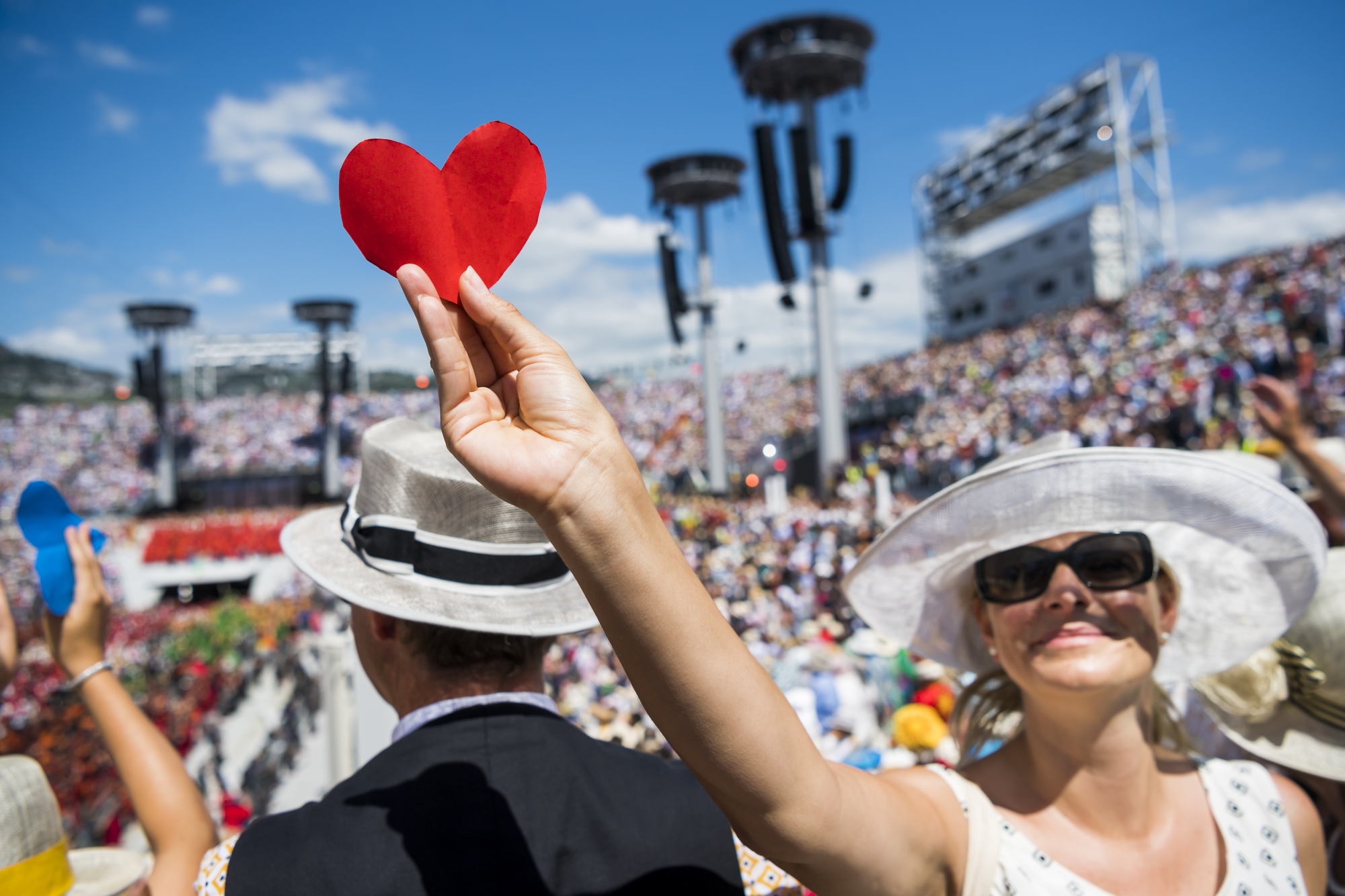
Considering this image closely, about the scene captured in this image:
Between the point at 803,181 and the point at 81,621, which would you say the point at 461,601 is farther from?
the point at 803,181

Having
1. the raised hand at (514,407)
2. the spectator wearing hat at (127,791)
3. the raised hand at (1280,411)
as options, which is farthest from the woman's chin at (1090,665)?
the spectator wearing hat at (127,791)

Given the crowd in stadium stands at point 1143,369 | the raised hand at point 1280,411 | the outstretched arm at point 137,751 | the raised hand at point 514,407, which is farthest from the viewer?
the crowd in stadium stands at point 1143,369

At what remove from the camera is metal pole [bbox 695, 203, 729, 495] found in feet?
83.9

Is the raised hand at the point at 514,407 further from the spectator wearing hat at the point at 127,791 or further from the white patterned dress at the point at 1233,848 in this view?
the spectator wearing hat at the point at 127,791

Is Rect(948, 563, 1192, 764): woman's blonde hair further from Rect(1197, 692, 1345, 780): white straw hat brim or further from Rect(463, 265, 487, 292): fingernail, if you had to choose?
Rect(463, 265, 487, 292): fingernail

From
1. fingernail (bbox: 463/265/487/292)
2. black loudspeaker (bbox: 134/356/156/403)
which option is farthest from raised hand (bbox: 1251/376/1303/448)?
black loudspeaker (bbox: 134/356/156/403)

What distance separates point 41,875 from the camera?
51.6 inches

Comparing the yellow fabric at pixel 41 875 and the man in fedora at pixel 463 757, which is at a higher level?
the man in fedora at pixel 463 757

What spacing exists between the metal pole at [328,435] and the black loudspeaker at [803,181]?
23168 mm

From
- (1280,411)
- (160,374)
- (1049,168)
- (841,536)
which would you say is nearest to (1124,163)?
(1049,168)

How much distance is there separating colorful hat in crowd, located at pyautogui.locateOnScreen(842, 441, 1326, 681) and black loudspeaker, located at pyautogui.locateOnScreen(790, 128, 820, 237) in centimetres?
1990

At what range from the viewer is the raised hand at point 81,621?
168 cm

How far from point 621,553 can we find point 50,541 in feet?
5.38

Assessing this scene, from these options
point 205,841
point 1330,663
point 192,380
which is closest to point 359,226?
point 205,841
